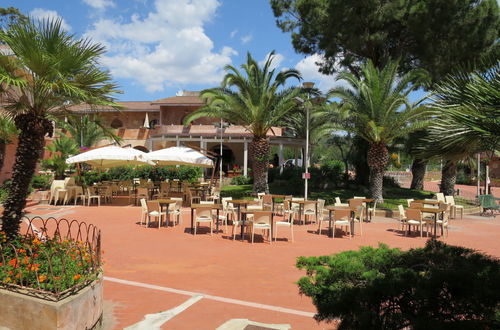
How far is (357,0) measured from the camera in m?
20.0

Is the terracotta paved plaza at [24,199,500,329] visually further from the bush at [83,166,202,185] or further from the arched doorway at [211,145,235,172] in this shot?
the arched doorway at [211,145,235,172]

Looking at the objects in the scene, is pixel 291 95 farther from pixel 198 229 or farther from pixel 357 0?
pixel 198 229

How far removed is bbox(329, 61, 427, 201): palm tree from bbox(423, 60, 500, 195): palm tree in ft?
44.4

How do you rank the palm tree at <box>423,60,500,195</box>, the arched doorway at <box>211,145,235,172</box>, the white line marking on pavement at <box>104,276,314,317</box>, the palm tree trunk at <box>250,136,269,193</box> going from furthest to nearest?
1. the arched doorway at <box>211,145,235,172</box>
2. the palm tree trunk at <box>250,136,269,193</box>
3. the white line marking on pavement at <box>104,276,314,317</box>
4. the palm tree at <box>423,60,500,195</box>

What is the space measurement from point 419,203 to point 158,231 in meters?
9.23

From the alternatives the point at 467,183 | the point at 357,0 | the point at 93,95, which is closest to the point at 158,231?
the point at 93,95

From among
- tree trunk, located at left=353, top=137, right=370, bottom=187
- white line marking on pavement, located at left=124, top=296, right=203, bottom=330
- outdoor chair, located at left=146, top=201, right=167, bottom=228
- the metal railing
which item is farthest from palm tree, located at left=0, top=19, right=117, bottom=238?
tree trunk, located at left=353, top=137, right=370, bottom=187

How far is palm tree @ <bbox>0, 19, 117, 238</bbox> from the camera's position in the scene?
510cm

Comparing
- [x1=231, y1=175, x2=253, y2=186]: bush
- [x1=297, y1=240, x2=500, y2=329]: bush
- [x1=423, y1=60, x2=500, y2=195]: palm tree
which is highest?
[x1=423, y1=60, x2=500, y2=195]: palm tree

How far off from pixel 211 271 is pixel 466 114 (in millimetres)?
5168

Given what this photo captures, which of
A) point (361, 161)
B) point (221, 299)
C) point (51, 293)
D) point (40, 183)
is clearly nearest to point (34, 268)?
point (51, 293)

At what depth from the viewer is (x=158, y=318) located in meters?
4.79

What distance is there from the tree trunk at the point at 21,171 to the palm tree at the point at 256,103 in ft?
42.3

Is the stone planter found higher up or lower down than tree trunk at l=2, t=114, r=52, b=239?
lower down
